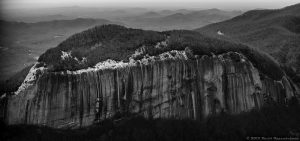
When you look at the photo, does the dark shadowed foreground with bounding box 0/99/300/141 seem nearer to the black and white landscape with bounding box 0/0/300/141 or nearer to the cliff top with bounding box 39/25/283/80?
the black and white landscape with bounding box 0/0/300/141

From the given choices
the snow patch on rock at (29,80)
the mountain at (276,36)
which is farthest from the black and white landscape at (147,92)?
the mountain at (276,36)

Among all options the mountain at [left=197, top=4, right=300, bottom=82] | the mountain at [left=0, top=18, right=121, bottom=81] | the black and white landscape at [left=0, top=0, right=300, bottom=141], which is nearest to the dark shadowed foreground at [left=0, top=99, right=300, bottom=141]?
the black and white landscape at [left=0, top=0, right=300, bottom=141]

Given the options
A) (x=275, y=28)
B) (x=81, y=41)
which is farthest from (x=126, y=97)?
(x=275, y=28)

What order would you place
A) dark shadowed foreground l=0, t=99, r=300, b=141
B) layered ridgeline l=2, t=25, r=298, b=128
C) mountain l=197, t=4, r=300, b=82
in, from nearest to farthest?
dark shadowed foreground l=0, t=99, r=300, b=141
layered ridgeline l=2, t=25, r=298, b=128
mountain l=197, t=4, r=300, b=82

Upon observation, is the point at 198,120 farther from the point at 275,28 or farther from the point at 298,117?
the point at 275,28

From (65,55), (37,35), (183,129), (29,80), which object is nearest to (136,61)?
(65,55)

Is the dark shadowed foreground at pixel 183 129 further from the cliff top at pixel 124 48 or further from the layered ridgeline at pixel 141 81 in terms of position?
the cliff top at pixel 124 48
